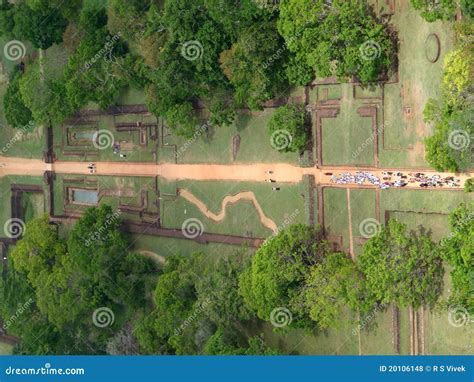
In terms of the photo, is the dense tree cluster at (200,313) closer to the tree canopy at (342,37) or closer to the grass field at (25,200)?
the tree canopy at (342,37)

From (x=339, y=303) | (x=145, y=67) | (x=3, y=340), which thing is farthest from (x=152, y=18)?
(x=3, y=340)

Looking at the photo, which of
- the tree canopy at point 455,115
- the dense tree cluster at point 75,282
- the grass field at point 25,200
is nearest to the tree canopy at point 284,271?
the tree canopy at point 455,115

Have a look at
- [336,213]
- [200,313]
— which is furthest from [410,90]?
[200,313]

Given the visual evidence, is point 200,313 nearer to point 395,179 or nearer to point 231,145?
point 231,145

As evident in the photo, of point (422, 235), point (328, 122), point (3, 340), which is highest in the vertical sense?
point (328, 122)

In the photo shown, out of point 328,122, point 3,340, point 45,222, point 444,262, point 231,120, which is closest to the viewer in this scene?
point 444,262

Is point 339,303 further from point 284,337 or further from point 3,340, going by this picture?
point 3,340

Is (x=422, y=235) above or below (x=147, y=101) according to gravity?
below
